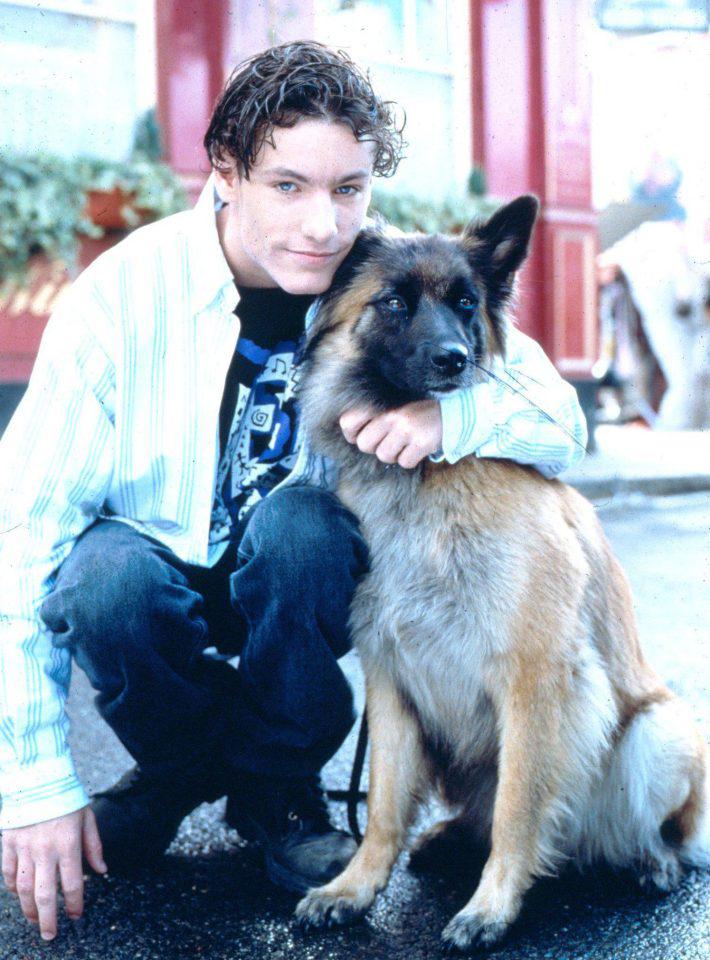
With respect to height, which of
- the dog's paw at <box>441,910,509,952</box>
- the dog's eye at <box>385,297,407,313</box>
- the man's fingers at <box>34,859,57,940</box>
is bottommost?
the dog's paw at <box>441,910,509,952</box>

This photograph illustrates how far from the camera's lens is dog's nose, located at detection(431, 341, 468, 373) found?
1863 millimetres

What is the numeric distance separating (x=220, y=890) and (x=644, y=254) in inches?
318

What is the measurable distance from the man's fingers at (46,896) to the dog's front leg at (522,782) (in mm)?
681

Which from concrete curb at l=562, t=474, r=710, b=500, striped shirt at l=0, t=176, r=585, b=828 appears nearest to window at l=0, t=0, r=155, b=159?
concrete curb at l=562, t=474, r=710, b=500

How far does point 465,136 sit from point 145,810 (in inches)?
331

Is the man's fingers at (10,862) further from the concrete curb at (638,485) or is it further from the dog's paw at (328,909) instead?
the concrete curb at (638,485)

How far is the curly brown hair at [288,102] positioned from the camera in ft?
6.03

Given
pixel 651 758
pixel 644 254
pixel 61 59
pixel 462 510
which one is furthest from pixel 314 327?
pixel 644 254

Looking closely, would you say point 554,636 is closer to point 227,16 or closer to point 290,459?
point 290,459

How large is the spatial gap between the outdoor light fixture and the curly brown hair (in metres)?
3.15

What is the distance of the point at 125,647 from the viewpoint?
1.77 m

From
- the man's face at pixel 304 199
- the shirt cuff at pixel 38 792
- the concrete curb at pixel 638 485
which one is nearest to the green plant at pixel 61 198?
the concrete curb at pixel 638 485

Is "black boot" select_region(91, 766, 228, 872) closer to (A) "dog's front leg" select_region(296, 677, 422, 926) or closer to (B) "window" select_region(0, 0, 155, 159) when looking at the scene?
(A) "dog's front leg" select_region(296, 677, 422, 926)

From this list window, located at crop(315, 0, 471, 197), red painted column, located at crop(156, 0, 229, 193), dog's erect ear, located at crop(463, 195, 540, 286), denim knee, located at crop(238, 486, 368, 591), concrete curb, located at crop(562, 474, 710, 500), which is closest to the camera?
denim knee, located at crop(238, 486, 368, 591)
